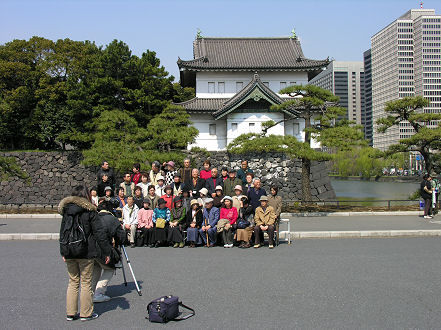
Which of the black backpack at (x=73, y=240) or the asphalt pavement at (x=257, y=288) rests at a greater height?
the black backpack at (x=73, y=240)

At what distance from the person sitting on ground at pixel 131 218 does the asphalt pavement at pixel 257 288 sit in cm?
101

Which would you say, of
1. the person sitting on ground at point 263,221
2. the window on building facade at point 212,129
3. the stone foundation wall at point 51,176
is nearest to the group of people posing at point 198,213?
the person sitting on ground at point 263,221

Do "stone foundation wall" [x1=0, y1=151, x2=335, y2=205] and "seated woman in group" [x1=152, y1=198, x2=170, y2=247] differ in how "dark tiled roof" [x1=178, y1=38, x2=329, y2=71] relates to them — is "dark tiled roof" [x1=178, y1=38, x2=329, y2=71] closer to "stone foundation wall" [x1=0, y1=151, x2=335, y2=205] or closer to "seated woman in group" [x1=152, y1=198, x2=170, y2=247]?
"stone foundation wall" [x1=0, y1=151, x2=335, y2=205]

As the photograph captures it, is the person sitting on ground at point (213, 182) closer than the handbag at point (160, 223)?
No

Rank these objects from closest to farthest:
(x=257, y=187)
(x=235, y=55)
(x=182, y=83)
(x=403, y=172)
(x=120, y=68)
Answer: (x=257, y=187), (x=120, y=68), (x=235, y=55), (x=182, y=83), (x=403, y=172)

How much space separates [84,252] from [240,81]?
29.2 m

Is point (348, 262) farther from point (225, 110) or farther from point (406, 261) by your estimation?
point (225, 110)

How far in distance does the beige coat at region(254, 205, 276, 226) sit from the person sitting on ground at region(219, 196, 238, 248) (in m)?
0.60

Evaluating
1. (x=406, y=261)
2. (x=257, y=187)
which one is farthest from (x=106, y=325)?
(x=257, y=187)

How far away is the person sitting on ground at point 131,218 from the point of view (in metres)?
10.9

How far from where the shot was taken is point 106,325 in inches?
198

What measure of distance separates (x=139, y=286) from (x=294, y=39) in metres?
33.1

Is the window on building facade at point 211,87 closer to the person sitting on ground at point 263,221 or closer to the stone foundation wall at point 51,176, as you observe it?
the stone foundation wall at point 51,176

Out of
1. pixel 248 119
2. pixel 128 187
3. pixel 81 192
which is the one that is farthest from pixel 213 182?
pixel 248 119
